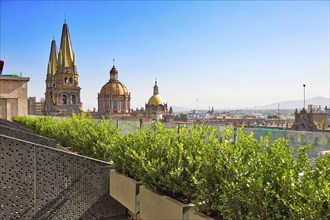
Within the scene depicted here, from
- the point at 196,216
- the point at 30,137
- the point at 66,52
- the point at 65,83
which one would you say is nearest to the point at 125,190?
the point at 196,216

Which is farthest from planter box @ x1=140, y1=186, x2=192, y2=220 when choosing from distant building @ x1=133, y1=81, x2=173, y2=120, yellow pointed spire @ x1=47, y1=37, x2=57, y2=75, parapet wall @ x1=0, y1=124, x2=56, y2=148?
distant building @ x1=133, y1=81, x2=173, y2=120

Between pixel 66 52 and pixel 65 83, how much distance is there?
24.4 feet

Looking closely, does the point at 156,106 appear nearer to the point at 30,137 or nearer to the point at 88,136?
the point at 30,137

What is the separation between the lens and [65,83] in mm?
74000

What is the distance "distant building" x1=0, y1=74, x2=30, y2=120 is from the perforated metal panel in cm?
2418

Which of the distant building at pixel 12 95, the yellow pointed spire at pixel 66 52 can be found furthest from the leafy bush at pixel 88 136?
the yellow pointed spire at pixel 66 52

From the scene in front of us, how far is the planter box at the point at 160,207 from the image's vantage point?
13.8 feet

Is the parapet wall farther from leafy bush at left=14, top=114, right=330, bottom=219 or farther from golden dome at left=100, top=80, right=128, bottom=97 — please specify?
golden dome at left=100, top=80, right=128, bottom=97

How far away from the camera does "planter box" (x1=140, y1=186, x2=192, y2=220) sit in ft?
13.8

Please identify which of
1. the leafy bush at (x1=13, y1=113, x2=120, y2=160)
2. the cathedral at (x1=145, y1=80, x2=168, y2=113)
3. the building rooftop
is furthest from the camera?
the cathedral at (x1=145, y1=80, x2=168, y2=113)

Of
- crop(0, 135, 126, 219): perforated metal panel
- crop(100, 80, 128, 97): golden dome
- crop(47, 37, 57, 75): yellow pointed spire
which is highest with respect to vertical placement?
crop(47, 37, 57, 75): yellow pointed spire

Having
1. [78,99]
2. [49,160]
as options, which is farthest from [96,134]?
[78,99]

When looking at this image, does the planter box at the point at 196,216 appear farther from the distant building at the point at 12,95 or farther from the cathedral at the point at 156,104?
the cathedral at the point at 156,104

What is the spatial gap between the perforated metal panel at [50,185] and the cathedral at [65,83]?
2651 inches
